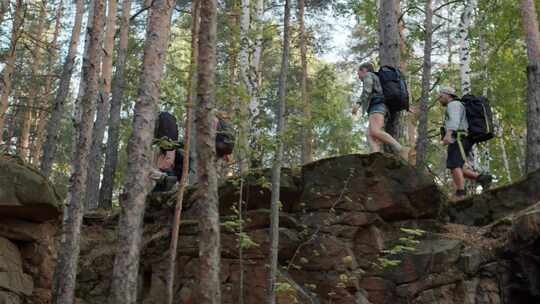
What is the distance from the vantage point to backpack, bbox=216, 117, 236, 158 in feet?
27.4

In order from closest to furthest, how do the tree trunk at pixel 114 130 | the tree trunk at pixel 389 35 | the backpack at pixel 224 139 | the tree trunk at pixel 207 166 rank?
the tree trunk at pixel 207 166, the backpack at pixel 224 139, the tree trunk at pixel 389 35, the tree trunk at pixel 114 130

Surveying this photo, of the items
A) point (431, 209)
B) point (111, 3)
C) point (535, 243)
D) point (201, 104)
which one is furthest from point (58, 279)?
point (111, 3)

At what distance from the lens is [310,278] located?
781 centimetres

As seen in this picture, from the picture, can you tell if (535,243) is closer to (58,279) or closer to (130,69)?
(58,279)

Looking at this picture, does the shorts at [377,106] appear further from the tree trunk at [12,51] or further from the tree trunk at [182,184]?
the tree trunk at [12,51]

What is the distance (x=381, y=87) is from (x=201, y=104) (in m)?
3.86

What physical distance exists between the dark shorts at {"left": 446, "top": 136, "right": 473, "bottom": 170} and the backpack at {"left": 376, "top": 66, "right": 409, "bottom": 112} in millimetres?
1088

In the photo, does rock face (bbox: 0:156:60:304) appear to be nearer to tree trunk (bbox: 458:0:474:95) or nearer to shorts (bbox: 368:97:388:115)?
shorts (bbox: 368:97:388:115)

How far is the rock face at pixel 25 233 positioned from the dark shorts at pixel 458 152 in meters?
6.20

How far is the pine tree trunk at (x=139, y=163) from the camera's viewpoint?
21.4ft

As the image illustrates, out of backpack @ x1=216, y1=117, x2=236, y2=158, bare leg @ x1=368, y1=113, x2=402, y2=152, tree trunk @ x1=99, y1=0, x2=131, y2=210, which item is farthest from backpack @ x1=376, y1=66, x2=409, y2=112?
tree trunk @ x1=99, y1=0, x2=131, y2=210

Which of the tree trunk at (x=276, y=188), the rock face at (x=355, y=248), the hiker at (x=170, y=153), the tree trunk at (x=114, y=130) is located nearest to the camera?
the tree trunk at (x=276, y=188)

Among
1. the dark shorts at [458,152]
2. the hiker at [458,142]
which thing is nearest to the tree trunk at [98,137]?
the hiker at [458,142]

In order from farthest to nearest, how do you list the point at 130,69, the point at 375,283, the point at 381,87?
1. the point at 130,69
2. the point at 381,87
3. the point at 375,283
